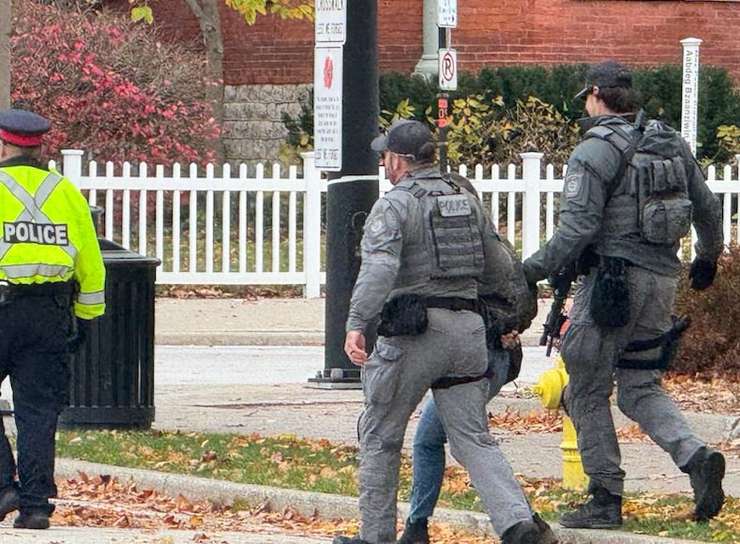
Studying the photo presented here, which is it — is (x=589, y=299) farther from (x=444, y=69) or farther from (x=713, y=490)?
(x=444, y=69)

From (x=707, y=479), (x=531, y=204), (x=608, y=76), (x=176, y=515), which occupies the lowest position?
(x=176, y=515)

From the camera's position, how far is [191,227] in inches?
763

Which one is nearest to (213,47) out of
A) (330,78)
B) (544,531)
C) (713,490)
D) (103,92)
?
(103,92)

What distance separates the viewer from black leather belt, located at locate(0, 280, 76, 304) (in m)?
8.34

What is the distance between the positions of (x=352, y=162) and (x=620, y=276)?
5.18 metres

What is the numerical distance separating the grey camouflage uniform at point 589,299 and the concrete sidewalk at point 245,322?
364 inches

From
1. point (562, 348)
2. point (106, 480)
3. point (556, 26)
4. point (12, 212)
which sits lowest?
point (106, 480)

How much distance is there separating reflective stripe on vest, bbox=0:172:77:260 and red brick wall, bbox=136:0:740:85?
18.8 m

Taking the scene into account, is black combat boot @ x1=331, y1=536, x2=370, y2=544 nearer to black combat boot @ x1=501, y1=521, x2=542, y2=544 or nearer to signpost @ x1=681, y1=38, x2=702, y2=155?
black combat boot @ x1=501, y1=521, x2=542, y2=544

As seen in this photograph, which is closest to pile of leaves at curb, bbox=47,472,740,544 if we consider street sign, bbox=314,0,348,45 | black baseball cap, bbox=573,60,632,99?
black baseball cap, bbox=573,60,632,99

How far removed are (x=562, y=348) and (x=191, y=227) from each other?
1159cm

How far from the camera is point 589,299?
314 inches

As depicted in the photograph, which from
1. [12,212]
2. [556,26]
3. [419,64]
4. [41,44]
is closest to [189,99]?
[41,44]

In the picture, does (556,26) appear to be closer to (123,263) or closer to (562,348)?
(123,263)
